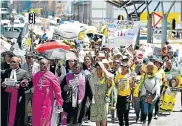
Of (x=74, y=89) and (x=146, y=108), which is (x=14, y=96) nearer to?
(x=74, y=89)

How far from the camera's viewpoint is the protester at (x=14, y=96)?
30.6 feet

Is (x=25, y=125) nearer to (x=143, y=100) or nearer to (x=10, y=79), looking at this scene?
(x=10, y=79)

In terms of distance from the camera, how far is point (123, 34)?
22.7 m

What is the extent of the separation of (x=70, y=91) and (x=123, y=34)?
42.3ft

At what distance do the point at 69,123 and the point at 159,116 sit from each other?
4.39 metres

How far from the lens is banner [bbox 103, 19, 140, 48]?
22.4 metres

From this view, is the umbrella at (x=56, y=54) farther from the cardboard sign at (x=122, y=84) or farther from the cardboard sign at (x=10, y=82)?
the cardboard sign at (x=10, y=82)

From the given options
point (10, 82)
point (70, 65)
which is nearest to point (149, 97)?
point (70, 65)

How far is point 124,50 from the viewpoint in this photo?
66.3 ft

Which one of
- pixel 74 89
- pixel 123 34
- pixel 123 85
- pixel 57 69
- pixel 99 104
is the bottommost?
pixel 99 104

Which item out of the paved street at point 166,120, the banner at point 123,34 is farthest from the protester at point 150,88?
the banner at point 123,34

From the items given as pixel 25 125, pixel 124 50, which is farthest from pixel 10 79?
pixel 124 50

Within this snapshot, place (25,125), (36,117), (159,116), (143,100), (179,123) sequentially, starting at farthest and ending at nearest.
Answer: (159,116), (179,123), (143,100), (25,125), (36,117)

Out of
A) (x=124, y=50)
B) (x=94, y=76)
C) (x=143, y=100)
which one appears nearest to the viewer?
(x=94, y=76)
